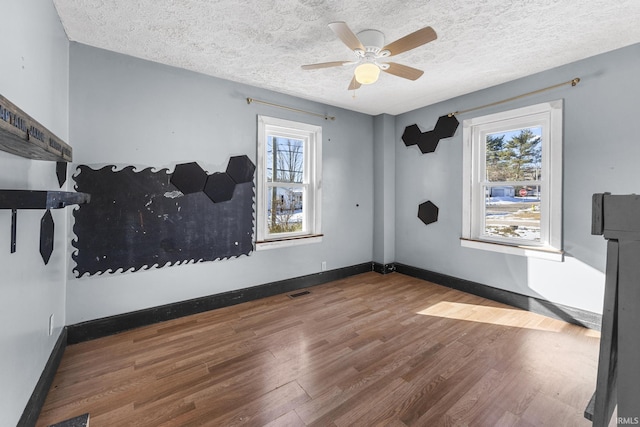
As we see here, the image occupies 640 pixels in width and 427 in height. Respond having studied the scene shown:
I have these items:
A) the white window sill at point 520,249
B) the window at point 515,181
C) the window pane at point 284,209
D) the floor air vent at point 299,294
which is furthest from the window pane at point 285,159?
the white window sill at point 520,249

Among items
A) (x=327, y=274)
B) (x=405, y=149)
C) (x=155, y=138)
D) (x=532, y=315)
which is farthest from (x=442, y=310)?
(x=155, y=138)

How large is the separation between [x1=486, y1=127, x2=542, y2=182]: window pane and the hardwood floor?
1.61 meters

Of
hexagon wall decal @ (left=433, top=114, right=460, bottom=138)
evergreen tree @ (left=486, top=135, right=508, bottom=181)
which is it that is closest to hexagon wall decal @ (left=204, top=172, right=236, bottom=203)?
hexagon wall decal @ (left=433, top=114, right=460, bottom=138)

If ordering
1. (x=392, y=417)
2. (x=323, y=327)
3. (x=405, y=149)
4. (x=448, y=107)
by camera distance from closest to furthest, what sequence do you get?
(x=392, y=417)
(x=323, y=327)
(x=448, y=107)
(x=405, y=149)

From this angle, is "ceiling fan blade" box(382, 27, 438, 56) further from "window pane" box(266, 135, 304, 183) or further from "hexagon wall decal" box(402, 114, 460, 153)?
"hexagon wall decal" box(402, 114, 460, 153)

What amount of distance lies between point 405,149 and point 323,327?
10.2ft

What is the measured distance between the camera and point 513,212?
134 inches

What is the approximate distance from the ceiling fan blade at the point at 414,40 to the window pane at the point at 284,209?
2.26 meters

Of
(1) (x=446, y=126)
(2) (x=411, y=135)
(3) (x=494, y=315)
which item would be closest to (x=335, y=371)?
(3) (x=494, y=315)

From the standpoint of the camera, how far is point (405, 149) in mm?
4527

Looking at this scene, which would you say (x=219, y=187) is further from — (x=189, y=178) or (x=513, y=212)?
(x=513, y=212)

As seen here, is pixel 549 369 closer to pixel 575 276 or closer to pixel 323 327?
pixel 575 276

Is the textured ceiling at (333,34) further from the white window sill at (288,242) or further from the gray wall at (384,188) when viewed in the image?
the white window sill at (288,242)

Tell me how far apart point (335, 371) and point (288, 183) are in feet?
8.12
